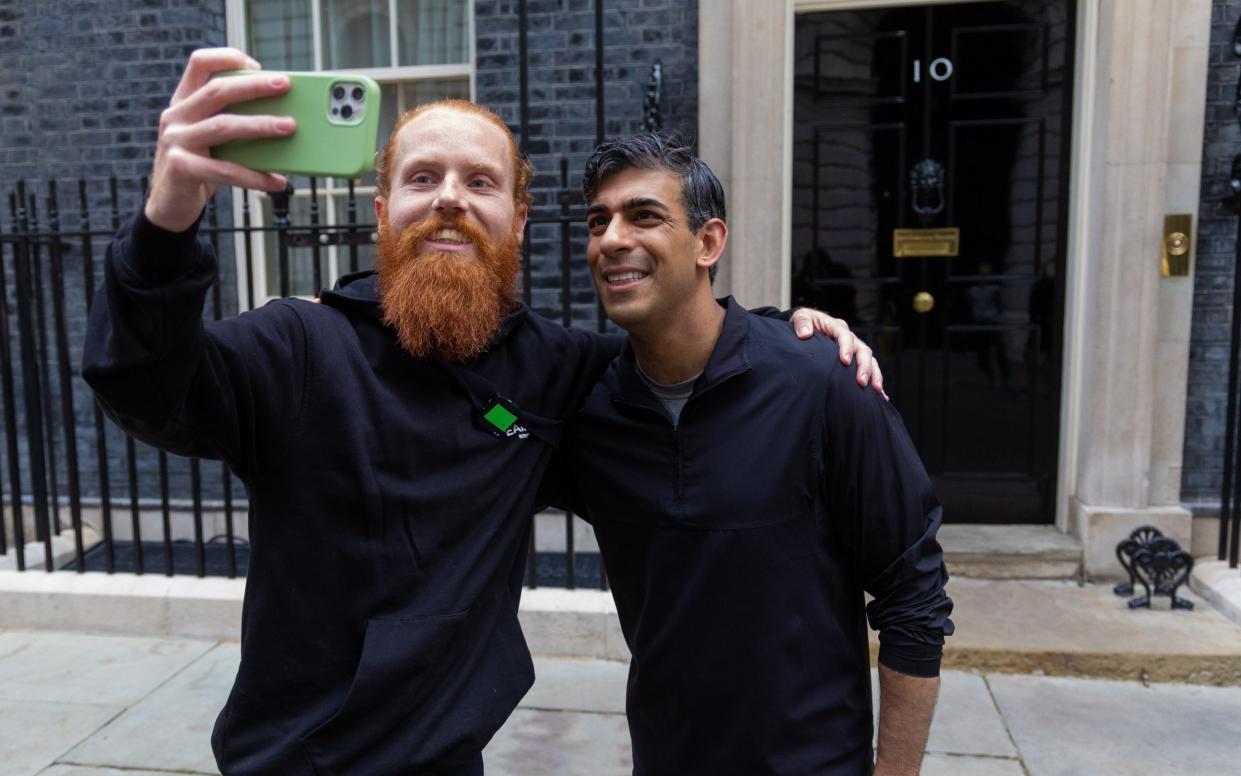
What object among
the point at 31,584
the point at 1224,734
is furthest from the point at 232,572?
the point at 1224,734

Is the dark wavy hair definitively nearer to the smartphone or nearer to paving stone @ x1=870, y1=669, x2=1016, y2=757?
the smartphone

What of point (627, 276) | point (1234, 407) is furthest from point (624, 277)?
point (1234, 407)

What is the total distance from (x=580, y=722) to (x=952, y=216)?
336 centimetres

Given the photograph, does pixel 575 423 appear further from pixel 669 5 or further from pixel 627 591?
pixel 669 5

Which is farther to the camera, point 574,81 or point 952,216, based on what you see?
point 574,81

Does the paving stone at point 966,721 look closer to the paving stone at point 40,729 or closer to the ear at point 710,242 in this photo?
the ear at point 710,242

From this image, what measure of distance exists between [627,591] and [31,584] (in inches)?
162

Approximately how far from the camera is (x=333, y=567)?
59.7 inches

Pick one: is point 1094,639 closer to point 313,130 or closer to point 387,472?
point 387,472

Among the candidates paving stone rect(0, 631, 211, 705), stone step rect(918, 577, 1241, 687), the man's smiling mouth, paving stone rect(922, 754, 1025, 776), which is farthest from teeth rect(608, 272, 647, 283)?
paving stone rect(0, 631, 211, 705)

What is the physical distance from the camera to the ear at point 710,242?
178 cm

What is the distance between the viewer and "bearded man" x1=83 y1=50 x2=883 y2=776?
148 centimetres

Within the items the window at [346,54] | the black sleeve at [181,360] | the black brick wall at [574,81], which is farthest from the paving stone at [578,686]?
the window at [346,54]

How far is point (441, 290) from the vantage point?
159cm
